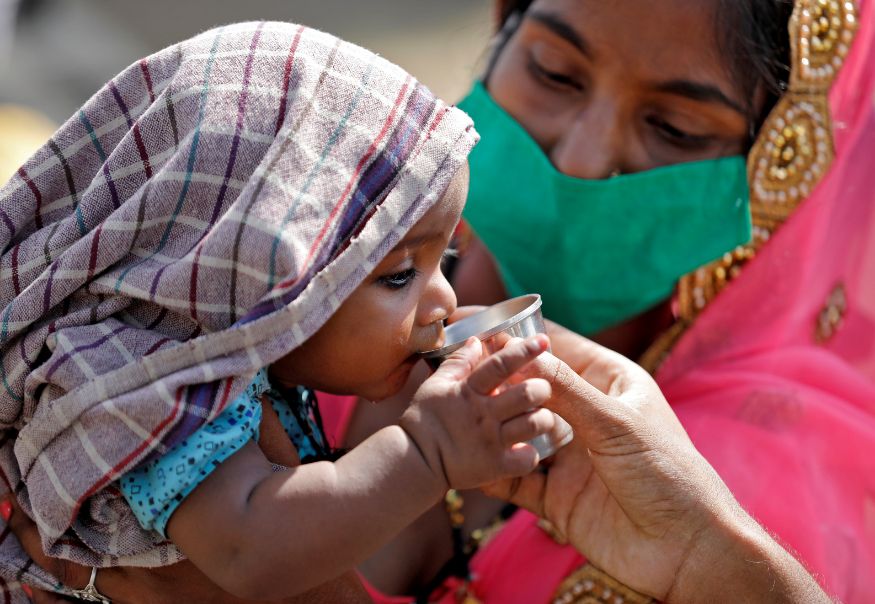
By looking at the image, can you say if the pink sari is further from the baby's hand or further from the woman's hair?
the baby's hand

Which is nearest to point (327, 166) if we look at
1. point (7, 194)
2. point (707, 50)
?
point (7, 194)

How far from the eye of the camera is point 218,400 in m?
1.38

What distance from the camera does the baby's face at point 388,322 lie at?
150cm

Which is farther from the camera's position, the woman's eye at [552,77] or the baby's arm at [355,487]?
the woman's eye at [552,77]

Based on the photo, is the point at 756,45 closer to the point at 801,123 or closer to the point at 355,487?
the point at 801,123

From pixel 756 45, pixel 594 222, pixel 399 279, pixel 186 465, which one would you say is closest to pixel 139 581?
pixel 186 465

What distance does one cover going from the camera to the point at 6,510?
5.75ft

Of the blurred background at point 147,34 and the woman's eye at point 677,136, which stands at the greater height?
the woman's eye at point 677,136

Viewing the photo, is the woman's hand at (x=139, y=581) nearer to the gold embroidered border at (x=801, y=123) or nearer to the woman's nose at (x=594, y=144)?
the woman's nose at (x=594, y=144)

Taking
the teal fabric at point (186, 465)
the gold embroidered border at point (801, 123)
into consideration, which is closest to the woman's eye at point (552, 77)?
the gold embroidered border at point (801, 123)

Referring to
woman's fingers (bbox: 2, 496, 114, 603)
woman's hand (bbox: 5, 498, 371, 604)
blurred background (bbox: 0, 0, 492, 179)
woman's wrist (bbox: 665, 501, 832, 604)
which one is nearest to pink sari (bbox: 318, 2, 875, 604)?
woman's wrist (bbox: 665, 501, 832, 604)

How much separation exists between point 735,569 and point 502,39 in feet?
4.75

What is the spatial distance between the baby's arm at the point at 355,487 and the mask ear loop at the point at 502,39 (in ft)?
4.30

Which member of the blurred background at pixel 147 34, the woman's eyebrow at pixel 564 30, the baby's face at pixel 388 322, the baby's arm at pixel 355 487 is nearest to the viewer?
the baby's arm at pixel 355 487
